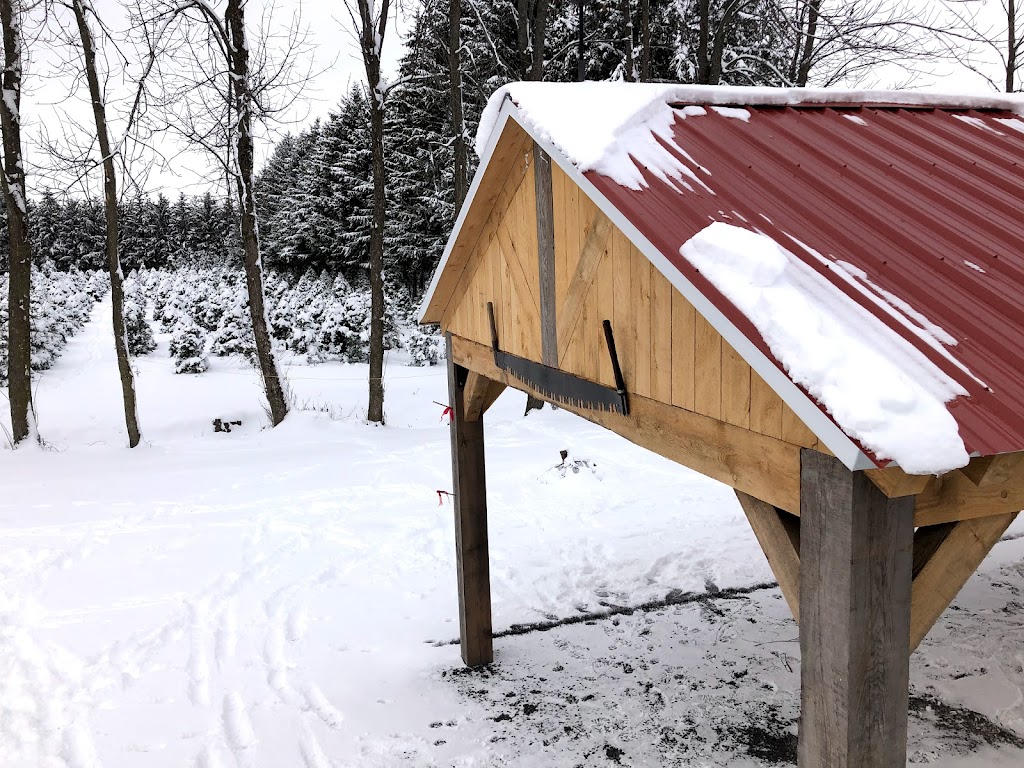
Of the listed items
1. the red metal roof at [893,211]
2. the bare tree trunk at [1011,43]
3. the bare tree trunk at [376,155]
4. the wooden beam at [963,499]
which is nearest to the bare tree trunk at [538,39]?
the bare tree trunk at [376,155]

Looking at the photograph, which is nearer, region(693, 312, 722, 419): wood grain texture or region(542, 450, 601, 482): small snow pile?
region(693, 312, 722, 419): wood grain texture

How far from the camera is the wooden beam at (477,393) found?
513 centimetres

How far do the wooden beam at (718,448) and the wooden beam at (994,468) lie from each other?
0.43m

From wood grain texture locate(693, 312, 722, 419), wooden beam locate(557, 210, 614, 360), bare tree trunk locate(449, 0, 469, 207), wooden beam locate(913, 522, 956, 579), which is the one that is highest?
bare tree trunk locate(449, 0, 469, 207)

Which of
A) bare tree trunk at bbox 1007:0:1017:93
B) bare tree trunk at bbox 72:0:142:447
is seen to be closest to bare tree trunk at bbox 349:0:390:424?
bare tree trunk at bbox 72:0:142:447

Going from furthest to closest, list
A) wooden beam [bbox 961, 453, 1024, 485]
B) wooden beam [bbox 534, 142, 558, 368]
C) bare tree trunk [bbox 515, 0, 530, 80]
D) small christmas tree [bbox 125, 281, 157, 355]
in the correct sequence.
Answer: small christmas tree [bbox 125, 281, 157, 355]
bare tree trunk [bbox 515, 0, 530, 80]
wooden beam [bbox 534, 142, 558, 368]
wooden beam [bbox 961, 453, 1024, 485]

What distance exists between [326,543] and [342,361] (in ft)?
48.7

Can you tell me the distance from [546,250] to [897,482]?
216 cm

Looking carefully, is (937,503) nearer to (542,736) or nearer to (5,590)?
(542,736)

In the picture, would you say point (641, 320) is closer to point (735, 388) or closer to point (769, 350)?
point (735, 388)

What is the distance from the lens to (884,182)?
3.04 m

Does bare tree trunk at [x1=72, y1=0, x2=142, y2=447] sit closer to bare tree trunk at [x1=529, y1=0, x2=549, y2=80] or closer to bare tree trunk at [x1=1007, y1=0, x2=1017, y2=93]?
bare tree trunk at [x1=529, y1=0, x2=549, y2=80]

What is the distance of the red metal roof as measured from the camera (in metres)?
2.05

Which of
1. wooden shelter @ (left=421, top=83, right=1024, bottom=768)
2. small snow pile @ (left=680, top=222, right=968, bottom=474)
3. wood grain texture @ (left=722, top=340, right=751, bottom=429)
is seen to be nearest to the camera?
small snow pile @ (left=680, top=222, right=968, bottom=474)
